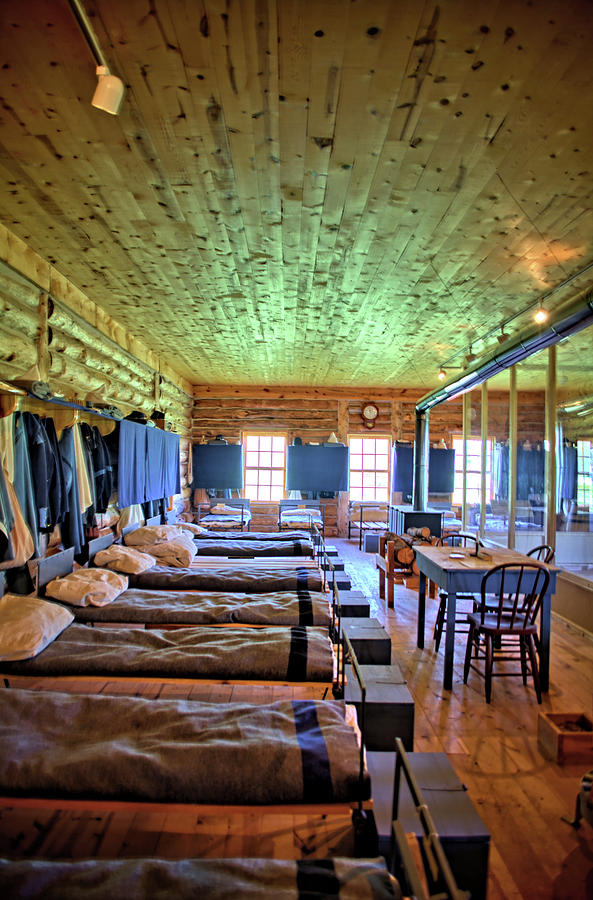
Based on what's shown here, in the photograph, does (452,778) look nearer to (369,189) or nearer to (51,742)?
(51,742)

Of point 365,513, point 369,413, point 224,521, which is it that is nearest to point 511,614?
point 224,521

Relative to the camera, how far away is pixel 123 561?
4.51 m

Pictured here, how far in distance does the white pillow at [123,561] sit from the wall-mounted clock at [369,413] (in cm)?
705

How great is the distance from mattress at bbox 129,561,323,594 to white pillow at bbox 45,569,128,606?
0.43 metres

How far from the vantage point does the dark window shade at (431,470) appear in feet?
34.5

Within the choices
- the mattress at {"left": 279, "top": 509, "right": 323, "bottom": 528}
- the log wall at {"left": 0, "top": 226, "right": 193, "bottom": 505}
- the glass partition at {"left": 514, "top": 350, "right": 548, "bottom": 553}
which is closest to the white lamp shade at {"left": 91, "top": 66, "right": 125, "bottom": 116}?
the log wall at {"left": 0, "top": 226, "right": 193, "bottom": 505}

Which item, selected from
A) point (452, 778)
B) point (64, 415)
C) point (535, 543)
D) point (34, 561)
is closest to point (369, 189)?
point (64, 415)

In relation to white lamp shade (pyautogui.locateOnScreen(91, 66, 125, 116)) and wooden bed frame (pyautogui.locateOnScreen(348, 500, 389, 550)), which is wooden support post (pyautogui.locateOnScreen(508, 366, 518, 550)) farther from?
white lamp shade (pyautogui.locateOnScreen(91, 66, 125, 116))

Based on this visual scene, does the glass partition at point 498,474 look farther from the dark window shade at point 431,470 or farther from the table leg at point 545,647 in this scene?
the table leg at point 545,647

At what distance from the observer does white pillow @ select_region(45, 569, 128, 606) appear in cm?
355

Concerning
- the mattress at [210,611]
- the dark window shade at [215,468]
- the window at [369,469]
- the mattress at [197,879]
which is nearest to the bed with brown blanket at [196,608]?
the mattress at [210,611]

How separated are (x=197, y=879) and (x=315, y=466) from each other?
915cm

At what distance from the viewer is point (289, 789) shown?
1.81m

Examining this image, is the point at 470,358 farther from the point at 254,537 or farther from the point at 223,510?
the point at 223,510
